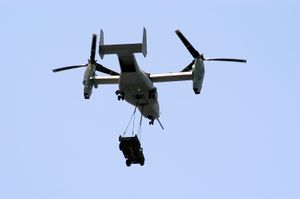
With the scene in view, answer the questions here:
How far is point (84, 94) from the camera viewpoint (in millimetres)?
48875

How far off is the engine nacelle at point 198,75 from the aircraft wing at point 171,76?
1.53ft

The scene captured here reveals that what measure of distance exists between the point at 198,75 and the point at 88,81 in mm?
7088

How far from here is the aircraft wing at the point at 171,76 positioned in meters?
48.9

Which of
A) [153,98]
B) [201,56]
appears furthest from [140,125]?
[201,56]

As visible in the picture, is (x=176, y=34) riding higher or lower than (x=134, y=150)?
higher

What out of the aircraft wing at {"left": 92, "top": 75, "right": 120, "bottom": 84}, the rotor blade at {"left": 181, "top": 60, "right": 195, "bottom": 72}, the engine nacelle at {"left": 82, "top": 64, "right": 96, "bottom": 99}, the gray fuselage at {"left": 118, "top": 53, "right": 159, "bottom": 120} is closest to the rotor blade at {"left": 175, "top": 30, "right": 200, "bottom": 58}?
the rotor blade at {"left": 181, "top": 60, "right": 195, "bottom": 72}

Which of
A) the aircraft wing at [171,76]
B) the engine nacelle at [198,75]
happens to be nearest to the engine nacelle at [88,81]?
the aircraft wing at [171,76]

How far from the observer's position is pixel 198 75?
1903 inches

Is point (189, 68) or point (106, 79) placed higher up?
point (189, 68)

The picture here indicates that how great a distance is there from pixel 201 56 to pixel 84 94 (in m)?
7.87

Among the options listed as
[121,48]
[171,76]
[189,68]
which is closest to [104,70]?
[171,76]

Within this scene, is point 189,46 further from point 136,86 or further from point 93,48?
point 93,48

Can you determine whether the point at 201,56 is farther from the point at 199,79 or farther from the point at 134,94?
the point at 134,94

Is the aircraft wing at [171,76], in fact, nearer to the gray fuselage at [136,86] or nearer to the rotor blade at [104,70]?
the gray fuselage at [136,86]
